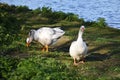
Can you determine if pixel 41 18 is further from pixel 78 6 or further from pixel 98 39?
pixel 78 6

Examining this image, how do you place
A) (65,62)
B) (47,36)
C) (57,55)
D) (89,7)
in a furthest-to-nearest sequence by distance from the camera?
(89,7)
(47,36)
(57,55)
(65,62)

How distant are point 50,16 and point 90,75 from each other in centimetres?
1316

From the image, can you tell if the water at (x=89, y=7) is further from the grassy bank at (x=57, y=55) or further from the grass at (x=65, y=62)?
the grass at (x=65, y=62)

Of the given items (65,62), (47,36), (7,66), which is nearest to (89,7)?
(47,36)

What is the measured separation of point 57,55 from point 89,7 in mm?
21685

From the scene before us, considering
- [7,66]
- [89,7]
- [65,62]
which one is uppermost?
[89,7]

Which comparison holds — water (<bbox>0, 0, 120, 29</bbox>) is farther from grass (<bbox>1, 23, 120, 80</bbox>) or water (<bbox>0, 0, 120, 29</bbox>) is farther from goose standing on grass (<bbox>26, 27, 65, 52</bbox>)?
goose standing on grass (<bbox>26, 27, 65, 52</bbox>)

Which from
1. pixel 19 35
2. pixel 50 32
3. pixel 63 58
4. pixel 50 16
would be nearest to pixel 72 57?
pixel 63 58

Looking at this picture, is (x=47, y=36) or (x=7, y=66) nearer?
(x=7, y=66)

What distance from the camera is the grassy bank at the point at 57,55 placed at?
12.2m

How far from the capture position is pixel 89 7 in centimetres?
3672

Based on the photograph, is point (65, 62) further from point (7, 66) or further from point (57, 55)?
point (7, 66)

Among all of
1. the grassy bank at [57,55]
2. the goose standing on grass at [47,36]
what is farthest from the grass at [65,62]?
the goose standing on grass at [47,36]

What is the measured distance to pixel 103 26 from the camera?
A: 77.6ft
